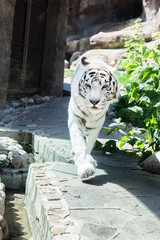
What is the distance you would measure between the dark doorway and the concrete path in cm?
441

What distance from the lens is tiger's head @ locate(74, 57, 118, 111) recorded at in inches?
118

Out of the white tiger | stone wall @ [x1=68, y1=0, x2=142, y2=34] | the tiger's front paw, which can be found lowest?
the tiger's front paw

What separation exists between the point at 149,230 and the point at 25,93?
717cm

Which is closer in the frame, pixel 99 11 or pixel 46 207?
pixel 46 207

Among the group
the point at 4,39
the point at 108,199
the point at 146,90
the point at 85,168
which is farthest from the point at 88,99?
the point at 4,39

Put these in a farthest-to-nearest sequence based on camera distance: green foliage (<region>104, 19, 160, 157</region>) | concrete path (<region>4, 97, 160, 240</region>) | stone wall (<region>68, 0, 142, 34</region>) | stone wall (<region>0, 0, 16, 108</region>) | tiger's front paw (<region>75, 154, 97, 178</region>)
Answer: stone wall (<region>68, 0, 142, 34</region>), stone wall (<region>0, 0, 16, 108</region>), green foliage (<region>104, 19, 160, 157</region>), tiger's front paw (<region>75, 154, 97, 178</region>), concrete path (<region>4, 97, 160, 240</region>)

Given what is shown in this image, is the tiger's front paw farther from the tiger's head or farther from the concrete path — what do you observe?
the tiger's head

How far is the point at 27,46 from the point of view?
348 inches

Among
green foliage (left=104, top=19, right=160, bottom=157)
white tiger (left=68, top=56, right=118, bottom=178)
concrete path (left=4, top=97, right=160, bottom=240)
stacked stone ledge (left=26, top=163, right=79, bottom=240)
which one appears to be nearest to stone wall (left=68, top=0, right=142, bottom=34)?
green foliage (left=104, top=19, right=160, bottom=157)

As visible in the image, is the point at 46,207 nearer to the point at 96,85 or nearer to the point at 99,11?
the point at 96,85

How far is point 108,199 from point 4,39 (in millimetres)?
5499

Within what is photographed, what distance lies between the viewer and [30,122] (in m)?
6.51

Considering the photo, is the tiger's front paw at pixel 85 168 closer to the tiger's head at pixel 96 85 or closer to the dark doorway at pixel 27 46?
the tiger's head at pixel 96 85

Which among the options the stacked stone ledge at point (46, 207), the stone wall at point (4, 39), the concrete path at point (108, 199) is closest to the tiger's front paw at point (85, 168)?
the concrete path at point (108, 199)
